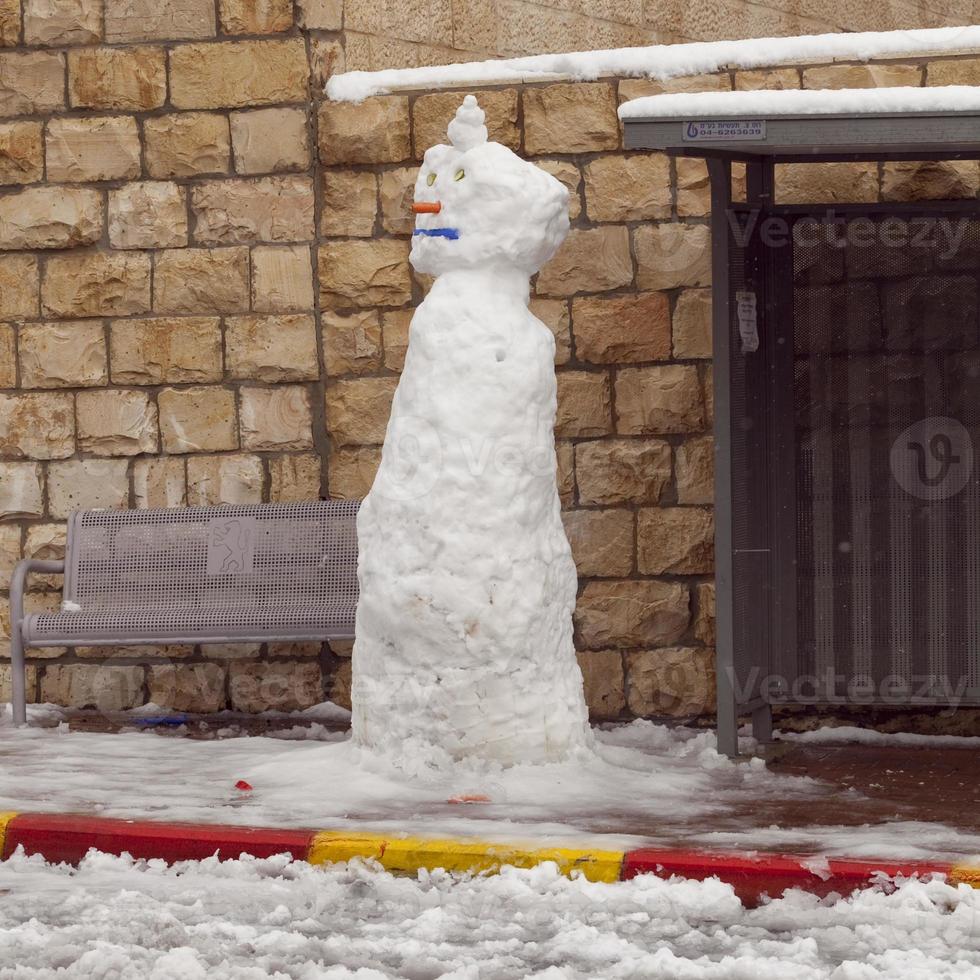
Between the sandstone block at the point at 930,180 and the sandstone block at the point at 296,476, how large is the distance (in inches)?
111

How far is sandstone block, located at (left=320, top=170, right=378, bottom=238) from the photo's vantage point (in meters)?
8.52

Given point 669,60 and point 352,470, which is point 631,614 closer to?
point 352,470

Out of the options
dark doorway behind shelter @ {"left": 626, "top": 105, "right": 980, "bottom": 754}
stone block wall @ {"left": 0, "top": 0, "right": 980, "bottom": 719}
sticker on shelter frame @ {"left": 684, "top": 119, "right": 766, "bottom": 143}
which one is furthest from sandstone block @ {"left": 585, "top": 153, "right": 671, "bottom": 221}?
sticker on shelter frame @ {"left": 684, "top": 119, "right": 766, "bottom": 143}

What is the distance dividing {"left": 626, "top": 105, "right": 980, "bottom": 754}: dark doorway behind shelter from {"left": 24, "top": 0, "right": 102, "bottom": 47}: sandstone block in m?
3.23

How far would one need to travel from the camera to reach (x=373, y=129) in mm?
8492

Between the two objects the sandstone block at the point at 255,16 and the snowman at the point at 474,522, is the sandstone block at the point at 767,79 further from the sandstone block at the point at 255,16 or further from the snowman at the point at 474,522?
the sandstone block at the point at 255,16

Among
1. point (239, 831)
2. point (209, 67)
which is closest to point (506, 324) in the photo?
point (239, 831)

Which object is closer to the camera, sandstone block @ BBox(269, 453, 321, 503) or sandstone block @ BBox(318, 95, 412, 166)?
sandstone block @ BBox(318, 95, 412, 166)

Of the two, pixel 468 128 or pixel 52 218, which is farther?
pixel 52 218

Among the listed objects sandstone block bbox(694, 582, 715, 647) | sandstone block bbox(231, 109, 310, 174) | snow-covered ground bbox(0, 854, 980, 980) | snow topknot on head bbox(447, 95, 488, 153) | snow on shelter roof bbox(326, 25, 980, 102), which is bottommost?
snow-covered ground bbox(0, 854, 980, 980)

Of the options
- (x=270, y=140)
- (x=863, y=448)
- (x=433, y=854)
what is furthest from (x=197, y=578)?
(x=433, y=854)

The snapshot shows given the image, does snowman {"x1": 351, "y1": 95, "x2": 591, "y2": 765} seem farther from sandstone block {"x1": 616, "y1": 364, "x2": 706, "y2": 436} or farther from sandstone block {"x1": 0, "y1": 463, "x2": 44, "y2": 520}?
sandstone block {"x1": 0, "y1": 463, "x2": 44, "y2": 520}

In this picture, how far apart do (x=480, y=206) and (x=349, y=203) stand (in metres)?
1.87

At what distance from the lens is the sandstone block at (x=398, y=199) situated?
8.47 metres
